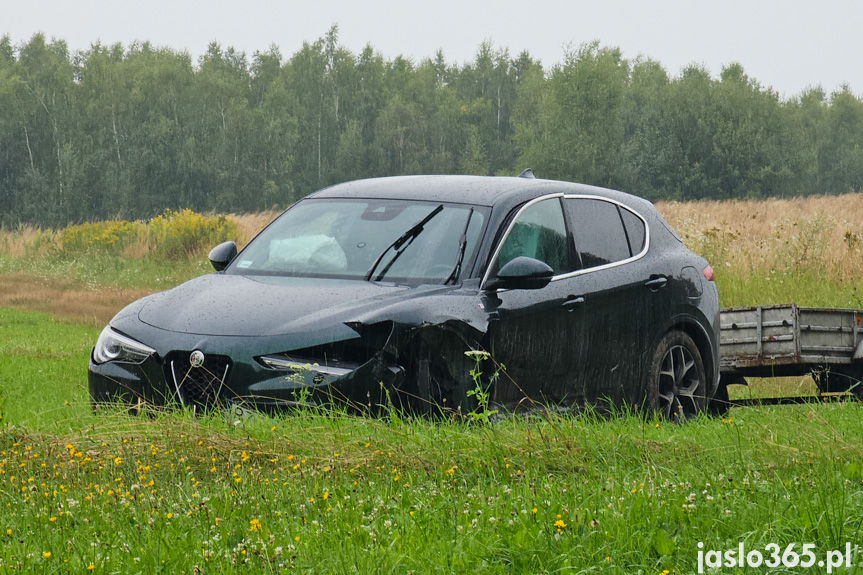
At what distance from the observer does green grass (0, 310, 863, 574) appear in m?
3.59

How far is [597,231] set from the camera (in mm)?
7070

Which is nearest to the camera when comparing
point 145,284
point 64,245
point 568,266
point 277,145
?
point 568,266

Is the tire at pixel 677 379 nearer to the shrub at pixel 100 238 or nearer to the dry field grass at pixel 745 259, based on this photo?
the dry field grass at pixel 745 259

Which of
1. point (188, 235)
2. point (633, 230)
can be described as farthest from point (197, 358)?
point (188, 235)

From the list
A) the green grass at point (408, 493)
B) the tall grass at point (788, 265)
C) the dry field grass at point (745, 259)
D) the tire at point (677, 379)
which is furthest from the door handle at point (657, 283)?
the dry field grass at point (745, 259)

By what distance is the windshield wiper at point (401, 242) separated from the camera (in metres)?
6.16

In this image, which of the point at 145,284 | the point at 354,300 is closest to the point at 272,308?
the point at 354,300

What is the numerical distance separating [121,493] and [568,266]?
332cm

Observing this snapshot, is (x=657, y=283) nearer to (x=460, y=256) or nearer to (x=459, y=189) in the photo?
(x=459, y=189)

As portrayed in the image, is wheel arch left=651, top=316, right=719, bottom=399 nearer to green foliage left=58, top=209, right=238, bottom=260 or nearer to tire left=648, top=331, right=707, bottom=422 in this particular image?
tire left=648, top=331, right=707, bottom=422

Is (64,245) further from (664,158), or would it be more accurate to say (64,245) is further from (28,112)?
(664,158)

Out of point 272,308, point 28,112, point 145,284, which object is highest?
point 28,112

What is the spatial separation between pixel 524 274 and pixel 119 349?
2.34m

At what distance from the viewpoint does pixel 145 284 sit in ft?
80.5
